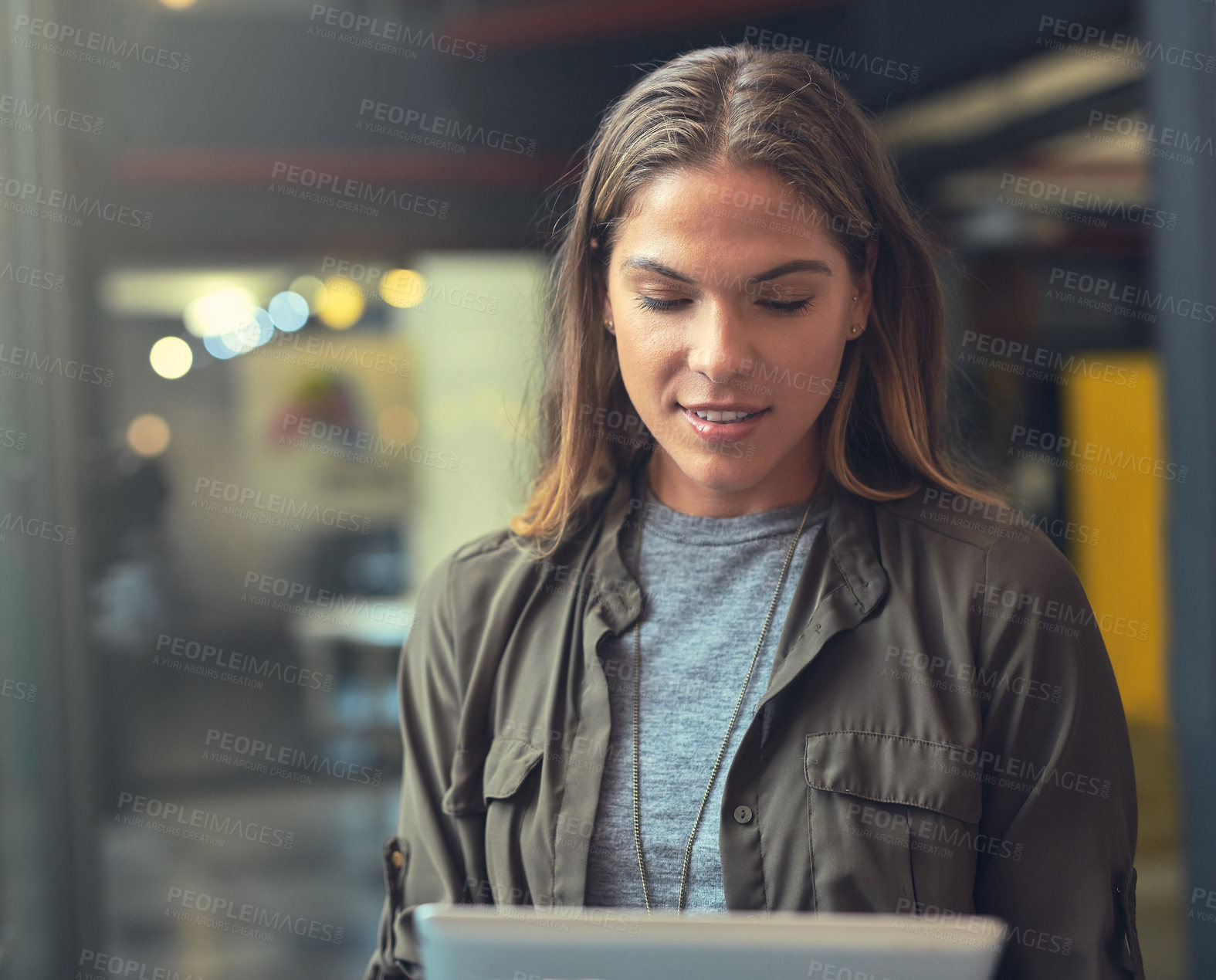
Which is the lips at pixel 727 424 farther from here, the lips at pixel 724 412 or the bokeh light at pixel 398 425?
the bokeh light at pixel 398 425

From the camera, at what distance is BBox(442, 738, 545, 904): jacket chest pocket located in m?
1.37

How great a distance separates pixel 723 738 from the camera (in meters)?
1.31

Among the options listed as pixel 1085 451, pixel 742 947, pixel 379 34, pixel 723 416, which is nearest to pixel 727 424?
pixel 723 416

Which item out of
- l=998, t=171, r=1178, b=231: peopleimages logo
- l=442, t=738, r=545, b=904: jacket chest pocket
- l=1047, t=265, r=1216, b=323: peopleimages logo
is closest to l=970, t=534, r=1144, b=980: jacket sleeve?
l=442, t=738, r=545, b=904: jacket chest pocket

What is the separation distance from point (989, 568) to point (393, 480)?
2.94 meters

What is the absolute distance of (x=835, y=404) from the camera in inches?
55.1

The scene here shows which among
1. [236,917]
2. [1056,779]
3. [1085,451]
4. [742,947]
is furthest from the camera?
[1085,451]

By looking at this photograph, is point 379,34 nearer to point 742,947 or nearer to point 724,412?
point 724,412

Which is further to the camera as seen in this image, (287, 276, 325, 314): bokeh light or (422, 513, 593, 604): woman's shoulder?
(287, 276, 325, 314): bokeh light

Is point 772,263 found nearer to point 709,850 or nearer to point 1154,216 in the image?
point 709,850

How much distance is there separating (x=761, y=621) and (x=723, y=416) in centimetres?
26

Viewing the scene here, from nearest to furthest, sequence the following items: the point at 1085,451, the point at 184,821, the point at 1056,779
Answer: the point at 1056,779 < the point at 184,821 < the point at 1085,451

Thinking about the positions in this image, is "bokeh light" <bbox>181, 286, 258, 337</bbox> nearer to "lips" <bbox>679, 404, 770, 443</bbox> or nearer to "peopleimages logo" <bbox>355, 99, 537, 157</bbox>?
"peopleimages logo" <bbox>355, 99, 537, 157</bbox>

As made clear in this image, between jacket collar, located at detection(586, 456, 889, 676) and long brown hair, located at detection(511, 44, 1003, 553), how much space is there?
0.04m
